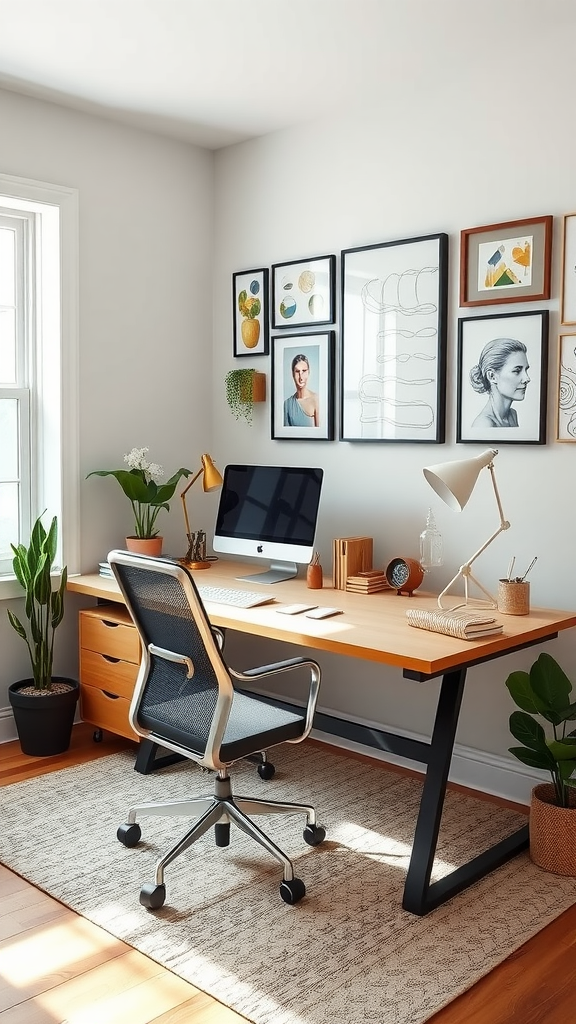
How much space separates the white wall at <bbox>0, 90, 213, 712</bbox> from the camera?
3.69m

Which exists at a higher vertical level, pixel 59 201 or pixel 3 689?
pixel 59 201

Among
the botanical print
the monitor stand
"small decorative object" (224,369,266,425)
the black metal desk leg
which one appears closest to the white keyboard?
the monitor stand

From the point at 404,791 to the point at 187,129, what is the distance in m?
2.92

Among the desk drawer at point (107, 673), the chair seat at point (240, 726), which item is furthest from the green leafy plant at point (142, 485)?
the chair seat at point (240, 726)

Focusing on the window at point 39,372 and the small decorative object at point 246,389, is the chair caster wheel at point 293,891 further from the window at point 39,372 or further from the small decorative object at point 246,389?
the small decorative object at point 246,389

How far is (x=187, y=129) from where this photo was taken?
392 cm

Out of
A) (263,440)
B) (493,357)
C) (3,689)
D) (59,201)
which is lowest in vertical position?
(3,689)

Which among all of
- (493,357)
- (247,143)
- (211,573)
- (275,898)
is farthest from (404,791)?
(247,143)

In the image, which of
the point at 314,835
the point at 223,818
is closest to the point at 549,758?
the point at 314,835

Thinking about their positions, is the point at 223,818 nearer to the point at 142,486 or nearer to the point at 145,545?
the point at 145,545

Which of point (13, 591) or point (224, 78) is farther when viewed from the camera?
point (13, 591)

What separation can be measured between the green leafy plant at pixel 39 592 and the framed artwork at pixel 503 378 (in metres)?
1.68

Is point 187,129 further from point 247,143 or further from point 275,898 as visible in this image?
point 275,898

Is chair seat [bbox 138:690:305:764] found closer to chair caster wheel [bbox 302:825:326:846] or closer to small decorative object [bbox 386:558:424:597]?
chair caster wheel [bbox 302:825:326:846]
